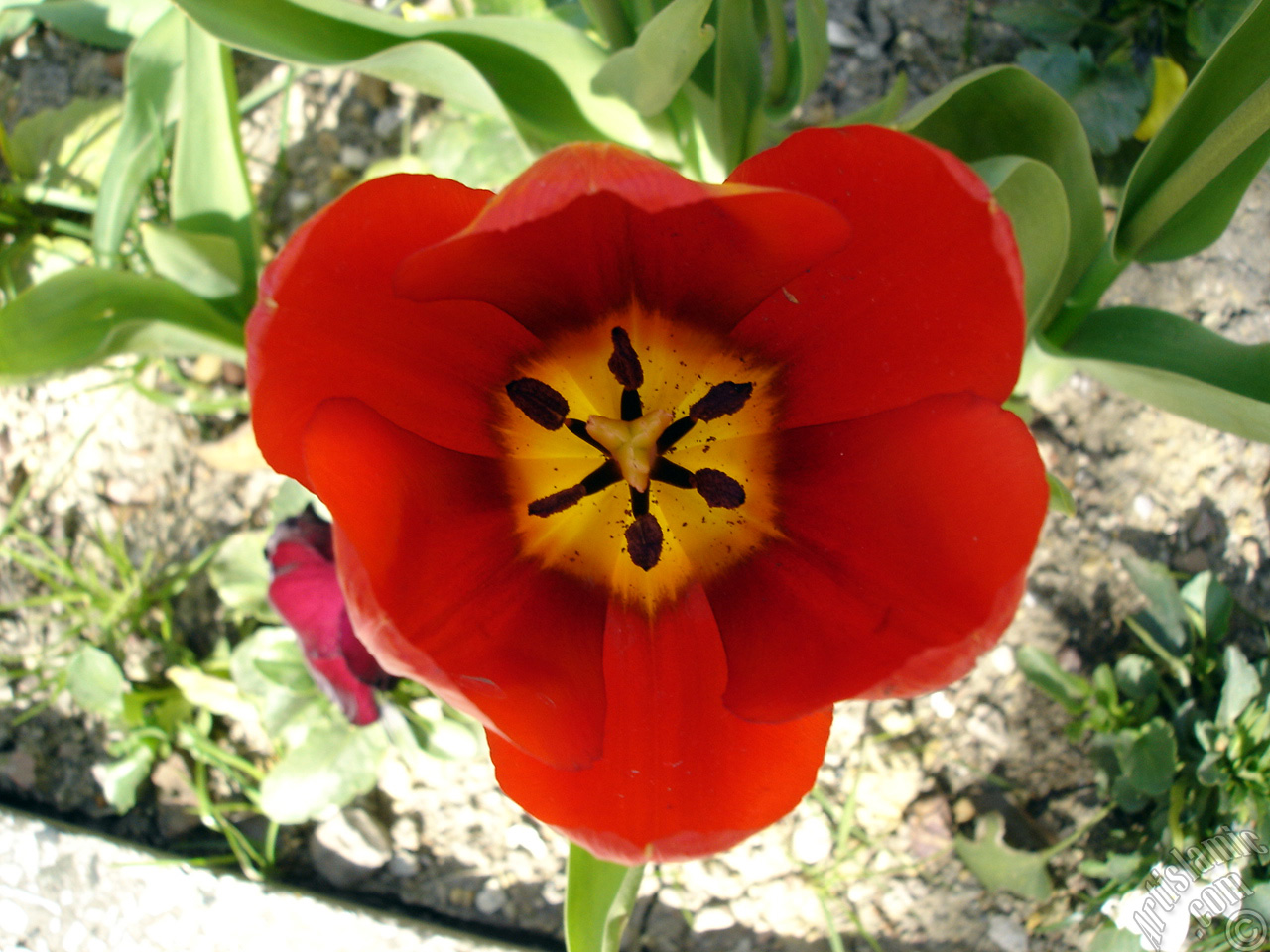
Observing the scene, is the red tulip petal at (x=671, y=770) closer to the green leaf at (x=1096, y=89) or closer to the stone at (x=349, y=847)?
the stone at (x=349, y=847)

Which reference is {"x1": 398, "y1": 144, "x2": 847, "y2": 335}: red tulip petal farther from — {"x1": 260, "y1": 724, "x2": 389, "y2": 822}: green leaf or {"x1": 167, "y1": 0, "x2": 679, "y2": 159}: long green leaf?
{"x1": 260, "y1": 724, "x2": 389, "y2": 822}: green leaf

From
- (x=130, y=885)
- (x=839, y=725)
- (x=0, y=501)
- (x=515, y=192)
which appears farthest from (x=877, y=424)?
(x=0, y=501)

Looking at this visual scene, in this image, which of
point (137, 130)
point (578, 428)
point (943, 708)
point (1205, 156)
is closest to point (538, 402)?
point (578, 428)

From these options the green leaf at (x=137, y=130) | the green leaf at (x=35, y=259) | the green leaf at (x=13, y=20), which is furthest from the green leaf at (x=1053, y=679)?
the green leaf at (x=13, y=20)

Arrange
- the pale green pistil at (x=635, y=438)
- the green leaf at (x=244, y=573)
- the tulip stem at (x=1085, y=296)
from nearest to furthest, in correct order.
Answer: the pale green pistil at (x=635, y=438)
the tulip stem at (x=1085, y=296)
the green leaf at (x=244, y=573)

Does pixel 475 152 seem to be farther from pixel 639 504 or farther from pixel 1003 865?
pixel 1003 865

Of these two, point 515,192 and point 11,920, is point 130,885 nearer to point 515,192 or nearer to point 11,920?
point 11,920

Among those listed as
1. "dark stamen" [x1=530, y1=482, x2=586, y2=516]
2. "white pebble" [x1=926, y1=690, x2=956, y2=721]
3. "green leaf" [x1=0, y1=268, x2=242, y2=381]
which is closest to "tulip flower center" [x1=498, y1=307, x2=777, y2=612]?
"dark stamen" [x1=530, y1=482, x2=586, y2=516]
